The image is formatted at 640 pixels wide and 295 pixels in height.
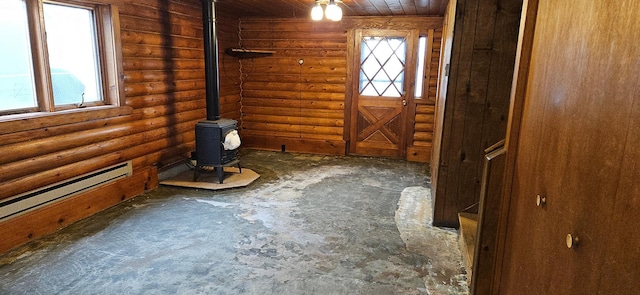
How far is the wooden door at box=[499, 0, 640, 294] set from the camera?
79 centimetres

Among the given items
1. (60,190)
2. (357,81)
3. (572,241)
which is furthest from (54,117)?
(357,81)

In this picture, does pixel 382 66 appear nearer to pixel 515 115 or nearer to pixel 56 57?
pixel 56 57

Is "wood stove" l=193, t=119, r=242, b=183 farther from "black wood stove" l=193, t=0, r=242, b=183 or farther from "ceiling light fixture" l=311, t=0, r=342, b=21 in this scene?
"ceiling light fixture" l=311, t=0, r=342, b=21

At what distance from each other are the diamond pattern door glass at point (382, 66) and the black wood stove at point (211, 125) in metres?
2.27

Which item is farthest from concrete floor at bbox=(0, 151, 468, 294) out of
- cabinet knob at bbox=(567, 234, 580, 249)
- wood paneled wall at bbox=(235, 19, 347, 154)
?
wood paneled wall at bbox=(235, 19, 347, 154)

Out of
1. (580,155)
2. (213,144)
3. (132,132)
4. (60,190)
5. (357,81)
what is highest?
(357,81)

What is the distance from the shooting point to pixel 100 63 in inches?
139

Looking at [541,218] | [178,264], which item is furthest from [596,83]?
[178,264]

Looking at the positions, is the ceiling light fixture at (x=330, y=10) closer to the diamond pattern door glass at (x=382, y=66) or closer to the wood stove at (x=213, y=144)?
the wood stove at (x=213, y=144)

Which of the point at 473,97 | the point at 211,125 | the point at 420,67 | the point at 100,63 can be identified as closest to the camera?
the point at 473,97

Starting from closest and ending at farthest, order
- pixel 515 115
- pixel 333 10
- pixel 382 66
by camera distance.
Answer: pixel 515 115 → pixel 333 10 → pixel 382 66

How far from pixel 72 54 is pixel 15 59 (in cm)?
51

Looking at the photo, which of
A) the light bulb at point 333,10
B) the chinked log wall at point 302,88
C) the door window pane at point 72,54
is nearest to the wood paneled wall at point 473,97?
the light bulb at point 333,10

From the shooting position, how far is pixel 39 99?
2.99 meters
